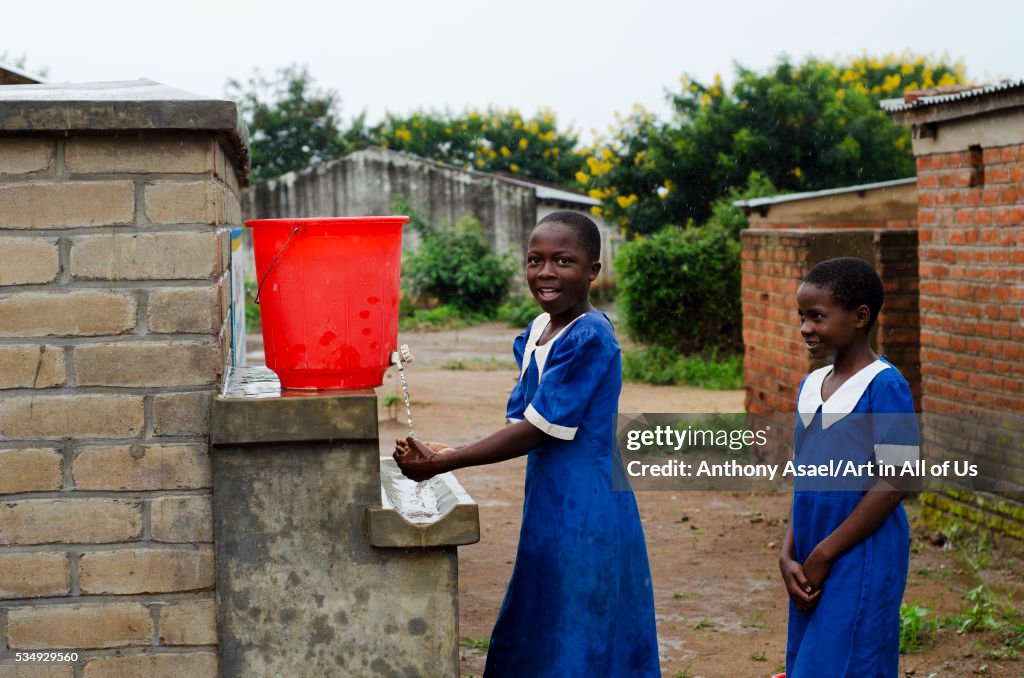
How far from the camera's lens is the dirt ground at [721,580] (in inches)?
179

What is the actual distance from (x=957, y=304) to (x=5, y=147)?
494 centimetres

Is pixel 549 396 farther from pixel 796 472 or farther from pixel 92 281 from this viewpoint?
pixel 92 281

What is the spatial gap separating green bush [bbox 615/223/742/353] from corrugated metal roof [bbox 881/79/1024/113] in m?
7.38

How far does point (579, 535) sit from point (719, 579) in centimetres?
309

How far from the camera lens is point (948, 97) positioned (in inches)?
238

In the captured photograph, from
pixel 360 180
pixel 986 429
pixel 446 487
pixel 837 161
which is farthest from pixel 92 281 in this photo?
pixel 360 180

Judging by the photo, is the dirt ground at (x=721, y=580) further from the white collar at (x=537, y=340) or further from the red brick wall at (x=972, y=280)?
the white collar at (x=537, y=340)

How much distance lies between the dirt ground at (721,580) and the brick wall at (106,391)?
6.49 feet

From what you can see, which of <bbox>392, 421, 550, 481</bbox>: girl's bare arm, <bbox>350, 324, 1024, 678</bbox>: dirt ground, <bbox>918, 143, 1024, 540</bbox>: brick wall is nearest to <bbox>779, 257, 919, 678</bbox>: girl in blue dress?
<bbox>392, 421, 550, 481</bbox>: girl's bare arm

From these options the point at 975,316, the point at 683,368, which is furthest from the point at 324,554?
the point at 683,368

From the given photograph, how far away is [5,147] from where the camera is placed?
2.64 m

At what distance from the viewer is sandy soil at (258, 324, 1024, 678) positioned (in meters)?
4.55

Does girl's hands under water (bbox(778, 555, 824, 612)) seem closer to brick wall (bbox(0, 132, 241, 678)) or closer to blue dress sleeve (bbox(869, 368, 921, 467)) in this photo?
blue dress sleeve (bbox(869, 368, 921, 467))

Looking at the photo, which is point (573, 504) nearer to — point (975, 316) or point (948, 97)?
point (975, 316)
